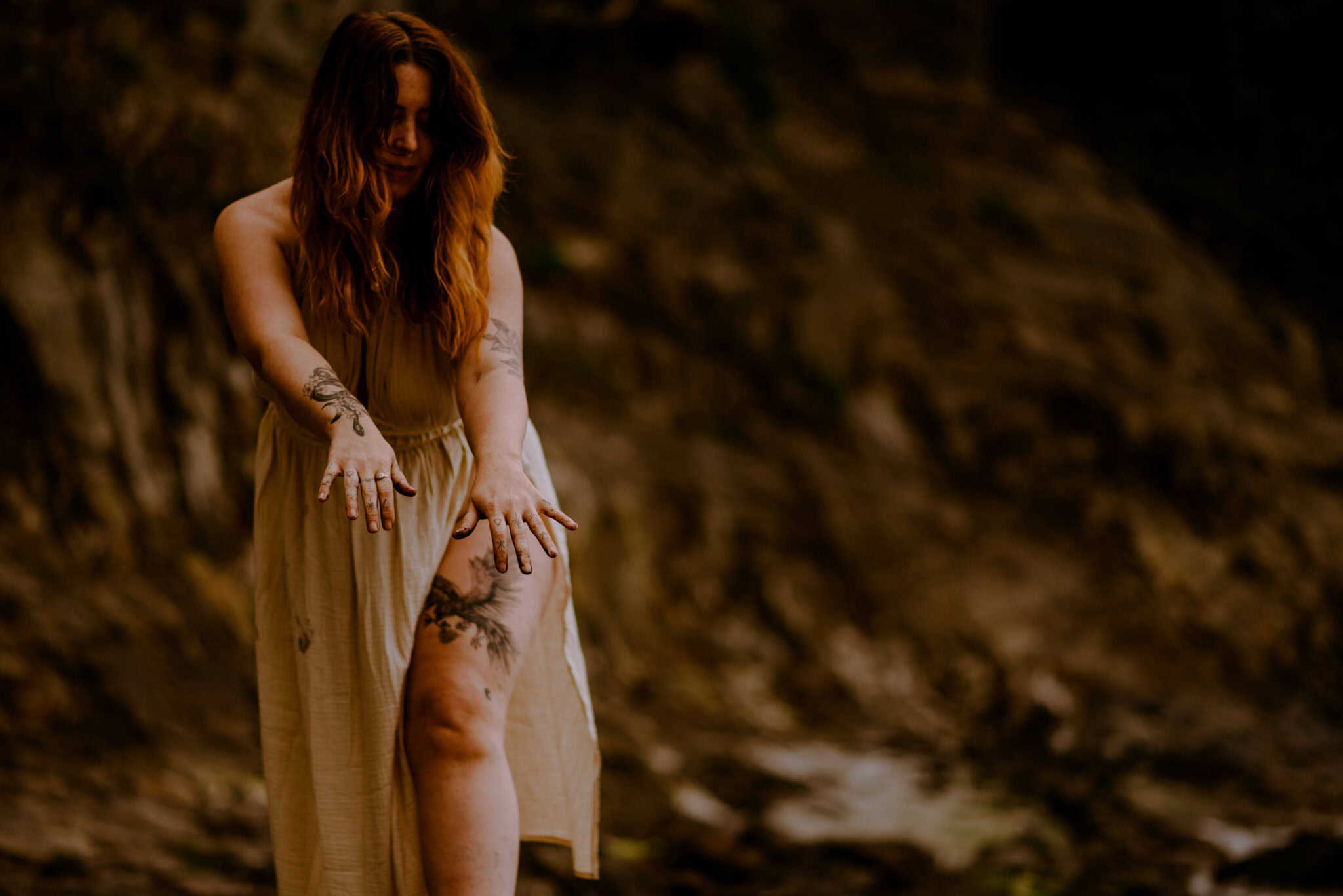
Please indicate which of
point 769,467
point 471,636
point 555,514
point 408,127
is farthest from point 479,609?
point 769,467

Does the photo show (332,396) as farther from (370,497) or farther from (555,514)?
(555,514)

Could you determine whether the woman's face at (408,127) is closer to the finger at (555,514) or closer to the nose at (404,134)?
the nose at (404,134)

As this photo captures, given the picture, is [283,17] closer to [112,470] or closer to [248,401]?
[248,401]

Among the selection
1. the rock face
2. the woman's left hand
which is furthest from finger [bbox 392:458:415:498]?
the rock face

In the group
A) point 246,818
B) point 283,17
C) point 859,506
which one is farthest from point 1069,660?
point 283,17

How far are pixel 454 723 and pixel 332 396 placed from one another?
24.6 inches

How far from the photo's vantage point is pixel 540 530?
2021 millimetres

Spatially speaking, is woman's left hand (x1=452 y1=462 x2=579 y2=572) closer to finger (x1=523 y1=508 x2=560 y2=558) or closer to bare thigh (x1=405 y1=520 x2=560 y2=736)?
finger (x1=523 y1=508 x2=560 y2=558)

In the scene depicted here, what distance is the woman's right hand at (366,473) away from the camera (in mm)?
1901

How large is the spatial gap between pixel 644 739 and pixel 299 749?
115 inches

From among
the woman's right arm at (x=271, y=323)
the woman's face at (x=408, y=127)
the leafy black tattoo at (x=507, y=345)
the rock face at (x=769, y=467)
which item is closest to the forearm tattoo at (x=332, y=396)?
the woman's right arm at (x=271, y=323)

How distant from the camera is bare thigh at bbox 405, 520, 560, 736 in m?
2.18

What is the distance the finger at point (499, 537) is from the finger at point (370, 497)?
0.65 feet

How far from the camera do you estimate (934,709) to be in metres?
5.96
